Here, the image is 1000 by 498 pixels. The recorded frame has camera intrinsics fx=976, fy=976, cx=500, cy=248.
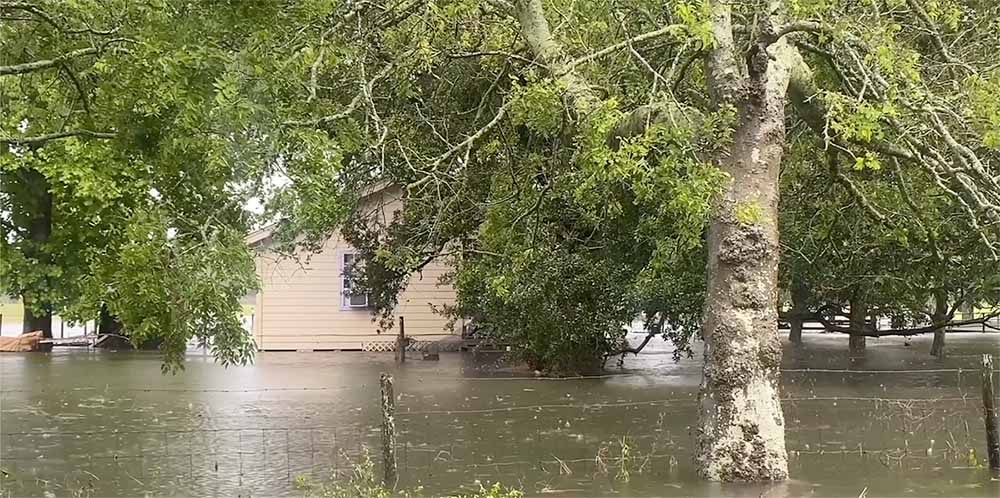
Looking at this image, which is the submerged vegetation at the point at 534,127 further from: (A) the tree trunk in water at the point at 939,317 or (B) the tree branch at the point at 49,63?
(A) the tree trunk in water at the point at 939,317

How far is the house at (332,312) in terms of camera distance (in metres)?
25.4

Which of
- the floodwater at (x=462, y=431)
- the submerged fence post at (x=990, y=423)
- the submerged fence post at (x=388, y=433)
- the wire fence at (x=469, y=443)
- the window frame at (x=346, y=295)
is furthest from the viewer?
the window frame at (x=346, y=295)

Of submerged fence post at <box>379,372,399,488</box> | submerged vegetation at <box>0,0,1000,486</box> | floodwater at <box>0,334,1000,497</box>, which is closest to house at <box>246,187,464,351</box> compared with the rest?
floodwater at <box>0,334,1000,497</box>

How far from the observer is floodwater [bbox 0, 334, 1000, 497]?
8617 millimetres

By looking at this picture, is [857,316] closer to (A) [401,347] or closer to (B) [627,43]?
(A) [401,347]

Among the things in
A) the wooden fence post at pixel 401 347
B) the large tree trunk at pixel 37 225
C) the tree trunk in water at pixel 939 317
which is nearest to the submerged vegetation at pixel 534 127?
the tree trunk in water at pixel 939 317

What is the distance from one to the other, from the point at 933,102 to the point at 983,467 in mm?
3428

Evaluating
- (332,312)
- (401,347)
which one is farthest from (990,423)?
(332,312)

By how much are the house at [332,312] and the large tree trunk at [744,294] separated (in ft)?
55.7

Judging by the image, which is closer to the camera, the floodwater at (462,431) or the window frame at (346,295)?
the floodwater at (462,431)

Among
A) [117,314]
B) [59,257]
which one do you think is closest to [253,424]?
[117,314]

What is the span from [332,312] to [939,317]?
1468cm

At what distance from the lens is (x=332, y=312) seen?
25859 mm

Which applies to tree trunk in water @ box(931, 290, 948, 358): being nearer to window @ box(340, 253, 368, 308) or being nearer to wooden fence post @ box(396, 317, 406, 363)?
wooden fence post @ box(396, 317, 406, 363)
